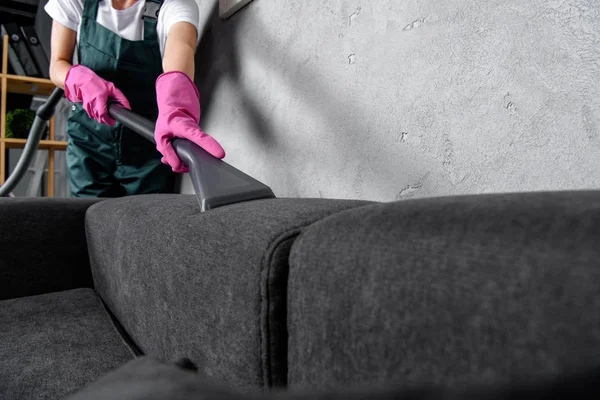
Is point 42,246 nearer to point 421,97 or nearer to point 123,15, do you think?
point 123,15

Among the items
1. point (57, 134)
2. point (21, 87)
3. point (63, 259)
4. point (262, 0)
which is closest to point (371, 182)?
point (262, 0)

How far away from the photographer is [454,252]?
23 centimetres

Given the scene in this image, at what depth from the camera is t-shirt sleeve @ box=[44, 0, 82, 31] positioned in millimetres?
1349

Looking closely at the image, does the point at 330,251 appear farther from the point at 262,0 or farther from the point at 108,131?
the point at 108,131

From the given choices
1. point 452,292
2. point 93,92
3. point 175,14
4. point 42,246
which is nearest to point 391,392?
point 452,292

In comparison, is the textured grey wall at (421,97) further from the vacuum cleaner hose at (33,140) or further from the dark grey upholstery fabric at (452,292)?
the vacuum cleaner hose at (33,140)

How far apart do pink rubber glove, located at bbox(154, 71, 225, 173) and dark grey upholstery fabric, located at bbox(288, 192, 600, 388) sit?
0.54 meters

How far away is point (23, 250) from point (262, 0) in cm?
83

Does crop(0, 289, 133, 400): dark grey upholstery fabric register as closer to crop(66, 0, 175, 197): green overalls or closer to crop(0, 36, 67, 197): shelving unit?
crop(66, 0, 175, 197): green overalls

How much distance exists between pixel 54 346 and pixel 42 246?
402 millimetres

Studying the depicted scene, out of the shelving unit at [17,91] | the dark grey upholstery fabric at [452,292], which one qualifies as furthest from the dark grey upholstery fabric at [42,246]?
the shelving unit at [17,91]

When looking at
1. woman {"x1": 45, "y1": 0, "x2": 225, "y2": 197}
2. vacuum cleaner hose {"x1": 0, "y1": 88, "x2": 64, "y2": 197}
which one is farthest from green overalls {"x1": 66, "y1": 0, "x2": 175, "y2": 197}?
vacuum cleaner hose {"x1": 0, "y1": 88, "x2": 64, "y2": 197}

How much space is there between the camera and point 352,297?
0.27m

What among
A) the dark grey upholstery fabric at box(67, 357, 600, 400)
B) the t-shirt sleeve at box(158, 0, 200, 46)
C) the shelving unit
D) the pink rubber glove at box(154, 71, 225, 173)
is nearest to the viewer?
the dark grey upholstery fabric at box(67, 357, 600, 400)
